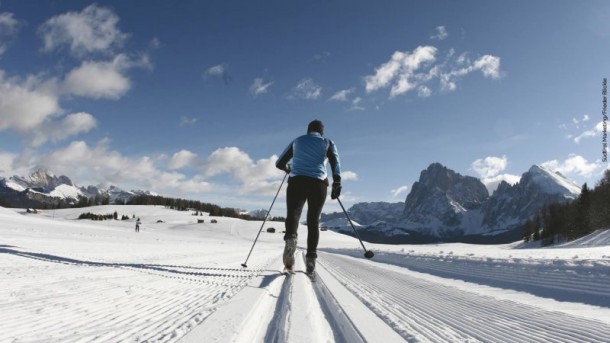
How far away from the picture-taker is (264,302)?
131 inches

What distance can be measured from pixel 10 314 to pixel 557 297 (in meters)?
5.14

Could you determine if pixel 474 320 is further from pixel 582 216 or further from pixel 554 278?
pixel 582 216

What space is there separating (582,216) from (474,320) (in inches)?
3500

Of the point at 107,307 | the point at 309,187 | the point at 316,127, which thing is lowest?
the point at 107,307

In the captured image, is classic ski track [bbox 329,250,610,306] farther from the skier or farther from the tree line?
the tree line

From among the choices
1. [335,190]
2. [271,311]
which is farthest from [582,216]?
[271,311]

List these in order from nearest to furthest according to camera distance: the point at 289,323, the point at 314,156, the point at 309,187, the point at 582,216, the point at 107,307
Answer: the point at 289,323
the point at 107,307
the point at 309,187
the point at 314,156
the point at 582,216

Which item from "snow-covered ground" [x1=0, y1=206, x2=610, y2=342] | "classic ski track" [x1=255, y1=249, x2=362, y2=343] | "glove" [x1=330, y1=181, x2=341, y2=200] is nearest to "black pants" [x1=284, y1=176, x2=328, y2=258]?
"glove" [x1=330, y1=181, x2=341, y2=200]

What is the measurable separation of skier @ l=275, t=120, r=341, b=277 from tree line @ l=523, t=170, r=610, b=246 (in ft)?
264

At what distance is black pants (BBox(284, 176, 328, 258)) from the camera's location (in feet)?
20.7

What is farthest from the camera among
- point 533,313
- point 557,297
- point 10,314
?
point 557,297

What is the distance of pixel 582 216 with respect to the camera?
75125 mm

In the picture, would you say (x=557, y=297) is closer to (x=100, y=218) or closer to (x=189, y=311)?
(x=189, y=311)

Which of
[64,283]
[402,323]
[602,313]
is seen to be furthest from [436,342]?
[64,283]
